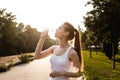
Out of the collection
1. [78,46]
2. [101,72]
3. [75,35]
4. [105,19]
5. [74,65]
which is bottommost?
[101,72]

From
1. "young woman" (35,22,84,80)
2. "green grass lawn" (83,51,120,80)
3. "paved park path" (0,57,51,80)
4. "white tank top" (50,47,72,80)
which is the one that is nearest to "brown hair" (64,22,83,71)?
"young woman" (35,22,84,80)

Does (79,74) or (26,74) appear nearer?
(79,74)

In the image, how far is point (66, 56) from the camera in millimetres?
4277

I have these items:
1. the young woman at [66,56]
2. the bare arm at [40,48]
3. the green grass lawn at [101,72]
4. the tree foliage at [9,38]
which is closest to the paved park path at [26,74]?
the green grass lawn at [101,72]

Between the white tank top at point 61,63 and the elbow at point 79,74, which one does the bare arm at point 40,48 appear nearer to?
the white tank top at point 61,63

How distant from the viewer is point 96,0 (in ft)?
72.9

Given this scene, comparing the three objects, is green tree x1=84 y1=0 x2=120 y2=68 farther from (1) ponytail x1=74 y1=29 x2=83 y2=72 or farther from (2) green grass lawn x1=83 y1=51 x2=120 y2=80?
(1) ponytail x1=74 y1=29 x2=83 y2=72

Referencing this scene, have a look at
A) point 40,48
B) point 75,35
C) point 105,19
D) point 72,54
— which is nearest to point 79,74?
point 72,54

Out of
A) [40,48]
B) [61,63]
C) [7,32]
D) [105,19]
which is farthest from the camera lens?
[7,32]

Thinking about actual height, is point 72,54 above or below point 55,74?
above

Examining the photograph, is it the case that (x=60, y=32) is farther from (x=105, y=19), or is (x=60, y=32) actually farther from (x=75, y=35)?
(x=105, y=19)

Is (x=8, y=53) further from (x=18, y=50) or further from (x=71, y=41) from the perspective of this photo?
(x=71, y=41)

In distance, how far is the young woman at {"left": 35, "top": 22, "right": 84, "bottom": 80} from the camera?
167 inches

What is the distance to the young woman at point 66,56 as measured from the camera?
4250mm
